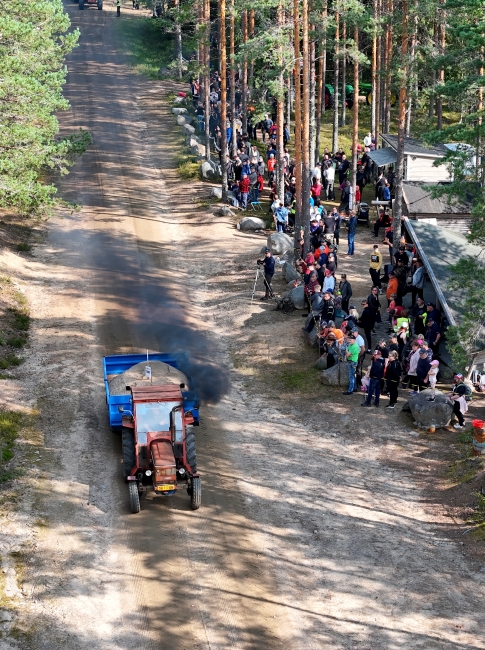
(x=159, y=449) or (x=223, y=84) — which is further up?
(x=223, y=84)

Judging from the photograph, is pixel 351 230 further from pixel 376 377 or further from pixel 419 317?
pixel 376 377

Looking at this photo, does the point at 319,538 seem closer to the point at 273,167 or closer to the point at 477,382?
the point at 477,382

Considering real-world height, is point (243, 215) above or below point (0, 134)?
below

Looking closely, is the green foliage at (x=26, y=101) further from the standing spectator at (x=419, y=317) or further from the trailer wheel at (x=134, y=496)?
the standing spectator at (x=419, y=317)

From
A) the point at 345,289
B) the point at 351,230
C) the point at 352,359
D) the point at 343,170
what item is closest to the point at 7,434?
the point at 352,359

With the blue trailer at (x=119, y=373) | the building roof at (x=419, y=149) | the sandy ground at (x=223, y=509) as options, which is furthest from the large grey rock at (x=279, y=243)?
the blue trailer at (x=119, y=373)

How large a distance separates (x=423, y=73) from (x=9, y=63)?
1353 cm

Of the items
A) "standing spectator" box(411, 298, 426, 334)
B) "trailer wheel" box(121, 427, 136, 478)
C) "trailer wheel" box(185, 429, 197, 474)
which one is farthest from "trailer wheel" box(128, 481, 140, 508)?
"standing spectator" box(411, 298, 426, 334)

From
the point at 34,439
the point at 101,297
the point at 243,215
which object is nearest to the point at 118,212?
the point at 243,215

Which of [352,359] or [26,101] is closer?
[352,359]

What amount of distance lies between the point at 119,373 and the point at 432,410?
312 inches

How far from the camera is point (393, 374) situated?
23.8 m

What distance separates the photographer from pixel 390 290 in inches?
1148

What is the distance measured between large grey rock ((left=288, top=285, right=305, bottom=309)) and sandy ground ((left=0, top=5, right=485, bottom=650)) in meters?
0.60
